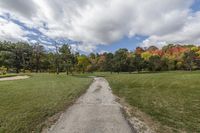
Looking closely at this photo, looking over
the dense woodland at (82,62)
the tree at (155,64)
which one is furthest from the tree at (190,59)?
the tree at (155,64)

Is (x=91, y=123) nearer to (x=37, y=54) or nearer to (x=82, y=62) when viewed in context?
(x=82, y=62)

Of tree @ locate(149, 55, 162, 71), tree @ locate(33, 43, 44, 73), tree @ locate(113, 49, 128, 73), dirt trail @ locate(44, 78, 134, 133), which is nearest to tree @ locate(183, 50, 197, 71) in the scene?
tree @ locate(149, 55, 162, 71)

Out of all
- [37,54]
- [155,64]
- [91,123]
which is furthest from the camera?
[155,64]

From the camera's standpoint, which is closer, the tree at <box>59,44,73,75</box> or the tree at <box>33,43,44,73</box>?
the tree at <box>59,44,73,75</box>

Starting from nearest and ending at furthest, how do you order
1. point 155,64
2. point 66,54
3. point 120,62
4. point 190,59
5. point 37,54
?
point 66,54
point 120,62
point 37,54
point 155,64
point 190,59

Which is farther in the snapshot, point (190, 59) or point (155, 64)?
point (190, 59)

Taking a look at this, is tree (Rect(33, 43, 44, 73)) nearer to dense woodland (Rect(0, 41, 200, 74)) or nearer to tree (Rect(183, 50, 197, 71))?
dense woodland (Rect(0, 41, 200, 74))

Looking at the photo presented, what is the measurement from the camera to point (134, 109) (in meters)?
10.4

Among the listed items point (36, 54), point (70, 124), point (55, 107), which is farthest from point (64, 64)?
point (70, 124)

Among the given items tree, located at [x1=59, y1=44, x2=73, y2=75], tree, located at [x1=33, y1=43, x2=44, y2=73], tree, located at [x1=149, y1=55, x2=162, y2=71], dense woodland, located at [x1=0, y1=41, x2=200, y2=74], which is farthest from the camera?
tree, located at [x1=149, y1=55, x2=162, y2=71]

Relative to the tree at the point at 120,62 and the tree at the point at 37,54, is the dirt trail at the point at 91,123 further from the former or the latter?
the tree at the point at 37,54

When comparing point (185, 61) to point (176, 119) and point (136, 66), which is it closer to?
point (136, 66)

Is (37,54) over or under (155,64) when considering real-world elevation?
over

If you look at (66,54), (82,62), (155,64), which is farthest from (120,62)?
(66,54)
